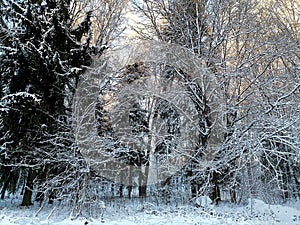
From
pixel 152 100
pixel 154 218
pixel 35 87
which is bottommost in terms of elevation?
pixel 154 218

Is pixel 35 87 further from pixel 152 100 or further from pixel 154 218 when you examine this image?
pixel 154 218

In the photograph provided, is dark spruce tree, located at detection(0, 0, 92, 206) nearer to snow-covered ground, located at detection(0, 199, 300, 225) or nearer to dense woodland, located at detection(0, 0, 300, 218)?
dense woodland, located at detection(0, 0, 300, 218)

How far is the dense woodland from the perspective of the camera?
271 inches

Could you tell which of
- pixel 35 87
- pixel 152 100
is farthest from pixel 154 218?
pixel 35 87

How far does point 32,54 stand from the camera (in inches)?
281

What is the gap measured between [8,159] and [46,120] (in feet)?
4.83

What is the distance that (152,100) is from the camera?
9633mm

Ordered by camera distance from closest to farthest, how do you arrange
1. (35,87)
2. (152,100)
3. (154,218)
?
(154,218) → (35,87) → (152,100)

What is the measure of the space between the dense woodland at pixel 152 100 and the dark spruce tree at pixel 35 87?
33mm

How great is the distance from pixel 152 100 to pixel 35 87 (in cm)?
401

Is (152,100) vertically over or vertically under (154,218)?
over

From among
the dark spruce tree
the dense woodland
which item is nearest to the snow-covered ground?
the dense woodland

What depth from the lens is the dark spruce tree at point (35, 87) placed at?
707cm

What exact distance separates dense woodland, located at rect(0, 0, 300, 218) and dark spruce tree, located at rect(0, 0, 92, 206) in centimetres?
3
